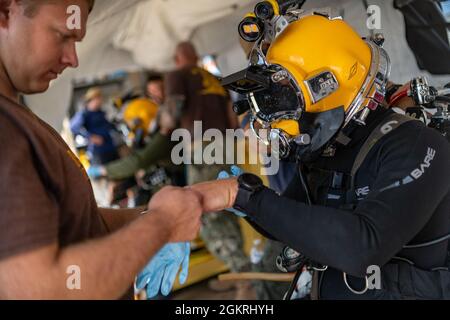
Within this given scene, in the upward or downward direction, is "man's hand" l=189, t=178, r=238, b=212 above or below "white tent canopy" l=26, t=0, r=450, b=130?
below

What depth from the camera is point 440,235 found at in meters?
1.15

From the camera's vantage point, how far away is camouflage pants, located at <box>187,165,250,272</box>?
8.96ft

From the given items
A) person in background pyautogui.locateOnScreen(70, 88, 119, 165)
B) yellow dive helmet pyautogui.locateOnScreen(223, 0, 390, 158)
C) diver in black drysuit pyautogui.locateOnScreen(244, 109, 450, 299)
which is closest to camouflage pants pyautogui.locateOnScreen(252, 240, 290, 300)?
diver in black drysuit pyautogui.locateOnScreen(244, 109, 450, 299)

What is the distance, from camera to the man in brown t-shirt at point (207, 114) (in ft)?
8.60

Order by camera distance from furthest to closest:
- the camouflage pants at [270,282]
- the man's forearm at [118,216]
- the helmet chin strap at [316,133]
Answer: the camouflage pants at [270,282]
the man's forearm at [118,216]
the helmet chin strap at [316,133]

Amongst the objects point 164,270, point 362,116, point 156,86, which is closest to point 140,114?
point 156,86

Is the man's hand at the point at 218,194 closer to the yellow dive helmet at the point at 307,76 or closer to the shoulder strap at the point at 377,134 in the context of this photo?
the yellow dive helmet at the point at 307,76

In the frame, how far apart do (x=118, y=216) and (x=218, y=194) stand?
345 mm

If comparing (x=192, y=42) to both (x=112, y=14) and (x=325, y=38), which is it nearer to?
(x=112, y=14)

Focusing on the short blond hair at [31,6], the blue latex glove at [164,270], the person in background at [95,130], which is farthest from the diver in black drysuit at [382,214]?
the person in background at [95,130]

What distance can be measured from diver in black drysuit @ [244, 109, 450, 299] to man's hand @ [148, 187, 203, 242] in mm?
139

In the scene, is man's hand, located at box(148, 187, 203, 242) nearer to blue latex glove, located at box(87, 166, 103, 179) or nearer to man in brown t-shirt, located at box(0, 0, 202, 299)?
man in brown t-shirt, located at box(0, 0, 202, 299)

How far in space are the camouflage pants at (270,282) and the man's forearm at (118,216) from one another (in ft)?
1.82
